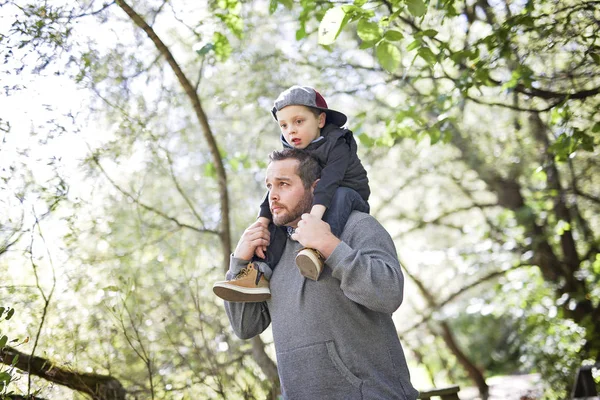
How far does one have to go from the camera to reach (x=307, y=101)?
2.59 metres

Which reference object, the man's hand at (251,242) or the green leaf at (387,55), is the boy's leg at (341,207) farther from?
the green leaf at (387,55)

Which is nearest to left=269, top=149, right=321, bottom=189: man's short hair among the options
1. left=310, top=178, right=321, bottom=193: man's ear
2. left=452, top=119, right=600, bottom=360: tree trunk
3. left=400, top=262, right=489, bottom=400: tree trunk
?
left=310, top=178, right=321, bottom=193: man's ear

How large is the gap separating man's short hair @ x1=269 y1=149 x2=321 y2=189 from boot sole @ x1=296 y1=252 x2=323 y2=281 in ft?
1.48

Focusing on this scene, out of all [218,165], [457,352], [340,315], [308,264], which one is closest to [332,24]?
[308,264]

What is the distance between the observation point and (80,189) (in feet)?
11.9

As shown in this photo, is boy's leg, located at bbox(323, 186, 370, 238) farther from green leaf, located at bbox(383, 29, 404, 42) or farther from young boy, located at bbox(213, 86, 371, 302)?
green leaf, located at bbox(383, 29, 404, 42)

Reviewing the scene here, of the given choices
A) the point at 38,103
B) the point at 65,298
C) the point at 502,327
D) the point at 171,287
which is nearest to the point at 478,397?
the point at 502,327

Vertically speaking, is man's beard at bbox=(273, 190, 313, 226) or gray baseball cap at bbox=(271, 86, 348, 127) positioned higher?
gray baseball cap at bbox=(271, 86, 348, 127)

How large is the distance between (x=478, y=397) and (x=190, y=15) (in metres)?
6.32

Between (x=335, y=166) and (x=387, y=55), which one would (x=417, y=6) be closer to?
(x=387, y=55)

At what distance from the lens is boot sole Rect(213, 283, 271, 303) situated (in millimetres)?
2146

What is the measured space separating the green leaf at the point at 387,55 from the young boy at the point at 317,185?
45 cm

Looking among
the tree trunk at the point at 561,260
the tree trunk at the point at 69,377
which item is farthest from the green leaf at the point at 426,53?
the tree trunk at the point at 561,260

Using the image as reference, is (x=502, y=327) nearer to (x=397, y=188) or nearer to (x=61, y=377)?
(x=397, y=188)
